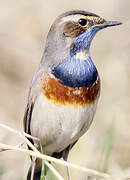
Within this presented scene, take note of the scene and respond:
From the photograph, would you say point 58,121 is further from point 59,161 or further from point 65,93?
point 59,161

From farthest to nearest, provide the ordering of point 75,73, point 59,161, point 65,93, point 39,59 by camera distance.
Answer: point 39,59
point 75,73
point 65,93
point 59,161

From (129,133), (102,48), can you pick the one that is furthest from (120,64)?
(129,133)

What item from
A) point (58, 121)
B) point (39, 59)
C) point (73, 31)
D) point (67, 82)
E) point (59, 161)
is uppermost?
point (73, 31)

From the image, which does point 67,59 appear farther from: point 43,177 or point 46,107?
point 43,177

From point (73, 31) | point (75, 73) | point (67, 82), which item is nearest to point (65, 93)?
point (67, 82)

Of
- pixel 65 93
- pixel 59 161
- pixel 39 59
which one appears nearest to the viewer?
pixel 59 161

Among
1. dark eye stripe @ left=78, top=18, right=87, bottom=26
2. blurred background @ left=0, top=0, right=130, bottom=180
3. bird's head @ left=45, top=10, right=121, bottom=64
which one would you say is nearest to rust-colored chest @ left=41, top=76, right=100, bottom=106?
bird's head @ left=45, top=10, right=121, bottom=64

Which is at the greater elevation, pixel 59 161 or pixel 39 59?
pixel 59 161

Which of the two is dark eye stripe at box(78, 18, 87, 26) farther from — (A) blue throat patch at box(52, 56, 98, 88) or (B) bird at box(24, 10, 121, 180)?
(A) blue throat patch at box(52, 56, 98, 88)

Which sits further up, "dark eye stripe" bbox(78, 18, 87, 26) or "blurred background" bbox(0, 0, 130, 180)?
"dark eye stripe" bbox(78, 18, 87, 26)
